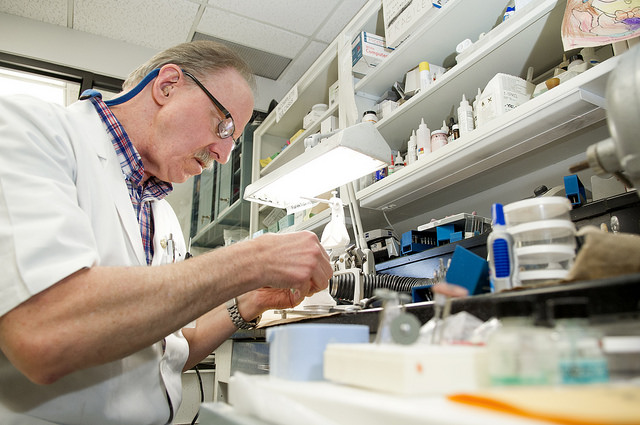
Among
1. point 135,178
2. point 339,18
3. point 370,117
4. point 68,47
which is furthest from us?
point 68,47

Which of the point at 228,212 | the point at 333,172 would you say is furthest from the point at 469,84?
the point at 228,212

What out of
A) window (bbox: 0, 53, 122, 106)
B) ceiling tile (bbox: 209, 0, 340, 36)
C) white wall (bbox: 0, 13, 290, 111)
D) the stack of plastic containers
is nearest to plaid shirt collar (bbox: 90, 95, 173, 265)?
the stack of plastic containers

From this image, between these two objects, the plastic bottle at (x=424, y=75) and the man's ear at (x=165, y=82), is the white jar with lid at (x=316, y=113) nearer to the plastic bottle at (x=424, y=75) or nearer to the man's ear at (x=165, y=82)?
the plastic bottle at (x=424, y=75)

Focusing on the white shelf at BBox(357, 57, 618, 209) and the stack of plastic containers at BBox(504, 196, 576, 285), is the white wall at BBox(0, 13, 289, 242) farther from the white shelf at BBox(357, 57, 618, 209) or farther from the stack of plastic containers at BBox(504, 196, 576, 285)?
the stack of plastic containers at BBox(504, 196, 576, 285)

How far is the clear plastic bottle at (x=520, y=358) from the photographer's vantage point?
1.19 feet

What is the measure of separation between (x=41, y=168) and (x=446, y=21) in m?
1.65

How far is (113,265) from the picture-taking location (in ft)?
3.28

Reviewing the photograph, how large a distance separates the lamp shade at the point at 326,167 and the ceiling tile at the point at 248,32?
1878 millimetres

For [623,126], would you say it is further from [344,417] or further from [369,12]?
[369,12]

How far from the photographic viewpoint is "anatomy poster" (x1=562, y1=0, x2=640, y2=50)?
43.4 inches

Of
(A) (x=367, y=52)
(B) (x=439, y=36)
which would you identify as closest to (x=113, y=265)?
(B) (x=439, y=36)

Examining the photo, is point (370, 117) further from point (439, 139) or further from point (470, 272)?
point (470, 272)

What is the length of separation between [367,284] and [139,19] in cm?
291

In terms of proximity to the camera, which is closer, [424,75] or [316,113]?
[424,75]
